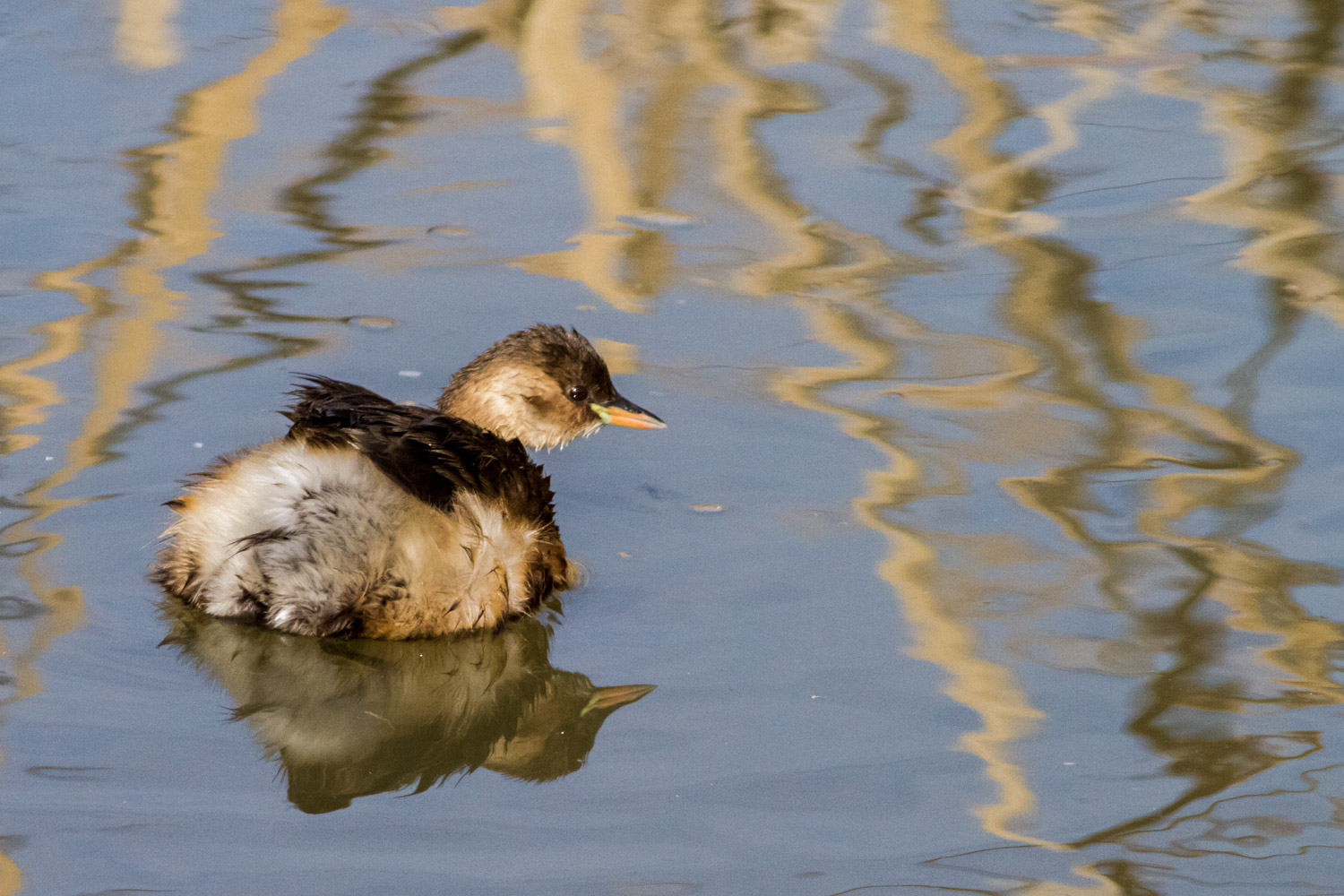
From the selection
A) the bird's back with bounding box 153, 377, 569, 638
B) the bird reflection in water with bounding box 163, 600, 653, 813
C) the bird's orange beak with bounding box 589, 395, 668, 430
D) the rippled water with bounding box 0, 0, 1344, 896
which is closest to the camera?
the rippled water with bounding box 0, 0, 1344, 896

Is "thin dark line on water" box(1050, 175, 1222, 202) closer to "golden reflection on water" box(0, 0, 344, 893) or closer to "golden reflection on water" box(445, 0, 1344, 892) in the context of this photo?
"golden reflection on water" box(445, 0, 1344, 892)

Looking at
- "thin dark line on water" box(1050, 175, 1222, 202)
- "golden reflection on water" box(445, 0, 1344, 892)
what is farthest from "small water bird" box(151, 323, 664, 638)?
"thin dark line on water" box(1050, 175, 1222, 202)

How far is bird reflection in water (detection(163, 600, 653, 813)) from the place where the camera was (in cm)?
331

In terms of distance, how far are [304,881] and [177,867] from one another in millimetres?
229

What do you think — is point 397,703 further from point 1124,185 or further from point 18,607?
point 1124,185

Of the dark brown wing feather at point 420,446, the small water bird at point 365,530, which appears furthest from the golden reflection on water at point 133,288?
the dark brown wing feather at point 420,446

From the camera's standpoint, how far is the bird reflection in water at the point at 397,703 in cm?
331

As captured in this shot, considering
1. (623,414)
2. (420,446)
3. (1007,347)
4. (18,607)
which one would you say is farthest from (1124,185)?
(18,607)

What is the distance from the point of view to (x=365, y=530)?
Result: 3572 mm

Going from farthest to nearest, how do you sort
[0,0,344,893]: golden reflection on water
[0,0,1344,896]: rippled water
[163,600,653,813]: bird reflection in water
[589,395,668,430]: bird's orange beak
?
[589,395,668,430]: bird's orange beak → [0,0,344,893]: golden reflection on water → [163,600,653,813]: bird reflection in water → [0,0,1344,896]: rippled water

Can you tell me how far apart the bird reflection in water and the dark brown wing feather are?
33 centimetres

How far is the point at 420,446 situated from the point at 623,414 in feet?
3.06

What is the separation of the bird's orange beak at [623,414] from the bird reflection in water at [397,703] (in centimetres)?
85

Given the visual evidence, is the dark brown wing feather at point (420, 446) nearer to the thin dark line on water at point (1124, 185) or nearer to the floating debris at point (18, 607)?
the floating debris at point (18, 607)
